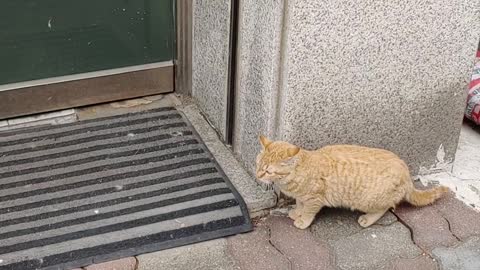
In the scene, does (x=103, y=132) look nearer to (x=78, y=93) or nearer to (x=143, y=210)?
(x=78, y=93)

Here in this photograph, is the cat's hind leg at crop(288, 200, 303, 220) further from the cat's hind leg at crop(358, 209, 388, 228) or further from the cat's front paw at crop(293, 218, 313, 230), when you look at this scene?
the cat's hind leg at crop(358, 209, 388, 228)

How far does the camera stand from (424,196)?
3033 millimetres

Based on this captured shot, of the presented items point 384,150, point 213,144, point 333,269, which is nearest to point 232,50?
point 213,144

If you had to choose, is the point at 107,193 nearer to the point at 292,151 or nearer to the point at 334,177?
the point at 292,151

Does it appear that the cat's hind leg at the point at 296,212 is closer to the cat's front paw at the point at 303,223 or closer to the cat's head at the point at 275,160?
the cat's front paw at the point at 303,223

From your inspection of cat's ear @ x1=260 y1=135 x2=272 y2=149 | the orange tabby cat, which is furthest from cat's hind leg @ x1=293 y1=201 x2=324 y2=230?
cat's ear @ x1=260 y1=135 x2=272 y2=149

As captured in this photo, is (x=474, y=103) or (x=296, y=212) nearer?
(x=296, y=212)

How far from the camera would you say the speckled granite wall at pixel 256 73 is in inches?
110

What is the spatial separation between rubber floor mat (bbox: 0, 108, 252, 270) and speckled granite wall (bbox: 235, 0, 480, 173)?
0.33 metres

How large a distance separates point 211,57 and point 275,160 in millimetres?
863

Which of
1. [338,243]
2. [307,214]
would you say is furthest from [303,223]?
[338,243]

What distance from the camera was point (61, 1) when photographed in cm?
335

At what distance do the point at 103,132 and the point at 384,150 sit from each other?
1342 millimetres

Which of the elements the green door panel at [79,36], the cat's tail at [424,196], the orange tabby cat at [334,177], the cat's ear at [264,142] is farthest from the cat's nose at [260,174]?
the green door panel at [79,36]
